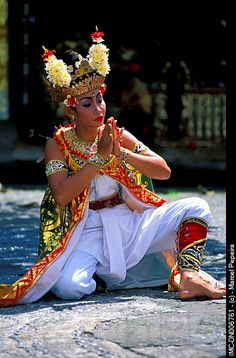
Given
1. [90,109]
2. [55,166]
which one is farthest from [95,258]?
[90,109]

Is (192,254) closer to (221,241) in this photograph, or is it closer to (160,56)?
(221,241)

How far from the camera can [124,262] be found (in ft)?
20.1

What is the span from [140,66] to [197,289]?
875 cm

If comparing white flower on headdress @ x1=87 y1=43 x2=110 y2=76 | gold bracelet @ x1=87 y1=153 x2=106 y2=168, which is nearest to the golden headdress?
white flower on headdress @ x1=87 y1=43 x2=110 y2=76

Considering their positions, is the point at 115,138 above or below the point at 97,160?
above

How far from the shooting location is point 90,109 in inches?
241

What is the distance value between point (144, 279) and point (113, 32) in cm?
813

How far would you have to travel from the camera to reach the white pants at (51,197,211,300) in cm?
595

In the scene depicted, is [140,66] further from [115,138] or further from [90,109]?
[115,138]

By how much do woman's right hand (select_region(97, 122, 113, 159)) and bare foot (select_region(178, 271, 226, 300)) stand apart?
2.52ft

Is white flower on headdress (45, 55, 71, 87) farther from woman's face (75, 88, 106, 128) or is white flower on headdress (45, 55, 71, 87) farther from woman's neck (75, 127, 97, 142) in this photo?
woman's neck (75, 127, 97, 142)

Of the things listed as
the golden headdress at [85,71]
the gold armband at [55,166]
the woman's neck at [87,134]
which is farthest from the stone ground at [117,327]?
the golden headdress at [85,71]

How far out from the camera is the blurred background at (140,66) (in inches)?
554

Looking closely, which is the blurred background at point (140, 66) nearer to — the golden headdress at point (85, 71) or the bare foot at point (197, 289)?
the golden headdress at point (85, 71)
